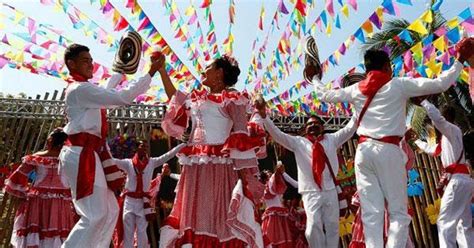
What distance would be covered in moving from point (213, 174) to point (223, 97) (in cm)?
53

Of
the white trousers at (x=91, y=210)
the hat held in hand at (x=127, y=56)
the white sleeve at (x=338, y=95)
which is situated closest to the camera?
the white trousers at (x=91, y=210)

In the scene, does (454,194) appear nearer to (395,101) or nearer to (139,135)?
(395,101)

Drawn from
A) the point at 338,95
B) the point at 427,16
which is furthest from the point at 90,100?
the point at 427,16

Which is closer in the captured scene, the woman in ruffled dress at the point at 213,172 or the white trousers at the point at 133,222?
the woman in ruffled dress at the point at 213,172

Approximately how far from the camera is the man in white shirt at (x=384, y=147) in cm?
361

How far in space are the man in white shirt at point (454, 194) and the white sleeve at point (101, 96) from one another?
313 centimetres

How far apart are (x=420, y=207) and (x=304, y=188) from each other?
494cm

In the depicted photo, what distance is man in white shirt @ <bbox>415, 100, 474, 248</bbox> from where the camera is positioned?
527 cm

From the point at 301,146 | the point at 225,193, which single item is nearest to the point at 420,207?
the point at 301,146

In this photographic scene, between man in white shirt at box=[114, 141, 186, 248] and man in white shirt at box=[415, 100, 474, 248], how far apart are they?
10.9 ft

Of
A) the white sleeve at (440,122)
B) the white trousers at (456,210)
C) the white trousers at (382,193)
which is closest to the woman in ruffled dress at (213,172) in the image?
the white trousers at (382,193)

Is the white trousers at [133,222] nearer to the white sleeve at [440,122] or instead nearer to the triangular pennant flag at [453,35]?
the white sleeve at [440,122]

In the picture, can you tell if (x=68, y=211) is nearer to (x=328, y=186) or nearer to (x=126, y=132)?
(x=328, y=186)

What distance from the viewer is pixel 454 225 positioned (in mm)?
5277
